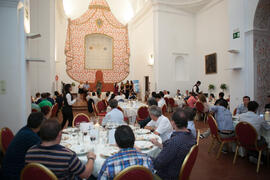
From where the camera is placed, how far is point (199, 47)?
1315 cm

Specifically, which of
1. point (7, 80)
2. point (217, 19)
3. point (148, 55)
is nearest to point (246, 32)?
point (217, 19)

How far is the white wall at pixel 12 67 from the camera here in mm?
4230

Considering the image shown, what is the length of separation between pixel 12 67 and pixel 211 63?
10587 millimetres

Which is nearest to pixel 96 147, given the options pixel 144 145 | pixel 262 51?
pixel 144 145

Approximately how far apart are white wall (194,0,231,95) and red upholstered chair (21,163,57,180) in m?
10.7

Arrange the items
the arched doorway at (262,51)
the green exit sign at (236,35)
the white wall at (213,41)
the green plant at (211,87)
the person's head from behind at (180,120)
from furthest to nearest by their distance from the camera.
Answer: the green plant at (211,87), the white wall at (213,41), the green exit sign at (236,35), the arched doorway at (262,51), the person's head from behind at (180,120)

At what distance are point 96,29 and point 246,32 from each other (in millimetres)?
12157

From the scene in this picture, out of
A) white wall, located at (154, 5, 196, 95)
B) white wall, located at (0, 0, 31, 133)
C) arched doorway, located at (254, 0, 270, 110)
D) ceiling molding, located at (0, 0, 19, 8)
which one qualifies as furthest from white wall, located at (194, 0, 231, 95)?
ceiling molding, located at (0, 0, 19, 8)

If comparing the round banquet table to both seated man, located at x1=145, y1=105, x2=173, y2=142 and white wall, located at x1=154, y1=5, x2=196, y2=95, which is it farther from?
white wall, located at x1=154, y1=5, x2=196, y2=95

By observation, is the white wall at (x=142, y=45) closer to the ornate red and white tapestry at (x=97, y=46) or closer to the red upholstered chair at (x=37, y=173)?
the ornate red and white tapestry at (x=97, y=46)

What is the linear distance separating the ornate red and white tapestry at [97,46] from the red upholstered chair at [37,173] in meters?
14.4

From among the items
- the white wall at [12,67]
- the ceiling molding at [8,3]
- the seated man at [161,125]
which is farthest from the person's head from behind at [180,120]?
the ceiling molding at [8,3]

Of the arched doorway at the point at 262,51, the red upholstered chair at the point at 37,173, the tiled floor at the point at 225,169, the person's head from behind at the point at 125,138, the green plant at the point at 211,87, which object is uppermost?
the arched doorway at the point at 262,51

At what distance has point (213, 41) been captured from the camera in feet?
38.3
